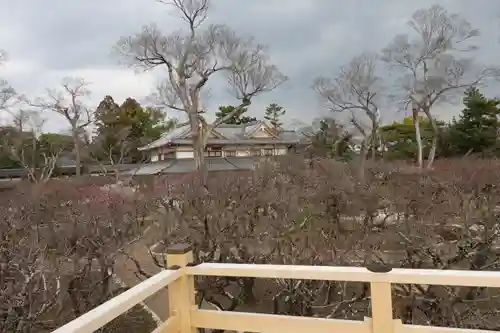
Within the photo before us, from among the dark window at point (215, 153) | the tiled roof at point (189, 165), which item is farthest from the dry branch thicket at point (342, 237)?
the dark window at point (215, 153)

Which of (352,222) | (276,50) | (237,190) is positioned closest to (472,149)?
(276,50)

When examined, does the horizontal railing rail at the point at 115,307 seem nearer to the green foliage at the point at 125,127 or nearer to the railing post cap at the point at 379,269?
the railing post cap at the point at 379,269

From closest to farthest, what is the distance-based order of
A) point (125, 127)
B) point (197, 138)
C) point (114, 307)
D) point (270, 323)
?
point (114, 307), point (270, 323), point (197, 138), point (125, 127)

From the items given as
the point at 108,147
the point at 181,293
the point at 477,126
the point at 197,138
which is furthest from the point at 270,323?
the point at 108,147

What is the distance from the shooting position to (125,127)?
104 ft

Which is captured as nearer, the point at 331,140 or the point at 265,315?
the point at 265,315

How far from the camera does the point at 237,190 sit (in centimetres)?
991

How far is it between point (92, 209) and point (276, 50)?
15717mm

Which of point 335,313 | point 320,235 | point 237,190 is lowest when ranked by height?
point 335,313

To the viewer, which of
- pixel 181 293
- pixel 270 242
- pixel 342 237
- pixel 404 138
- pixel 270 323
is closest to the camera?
pixel 270 323

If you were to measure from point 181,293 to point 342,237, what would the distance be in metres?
6.32

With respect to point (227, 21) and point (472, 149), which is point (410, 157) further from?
point (227, 21)

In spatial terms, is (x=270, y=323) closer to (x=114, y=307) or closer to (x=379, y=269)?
(x=379, y=269)

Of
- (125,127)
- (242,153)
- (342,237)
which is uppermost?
(125,127)
